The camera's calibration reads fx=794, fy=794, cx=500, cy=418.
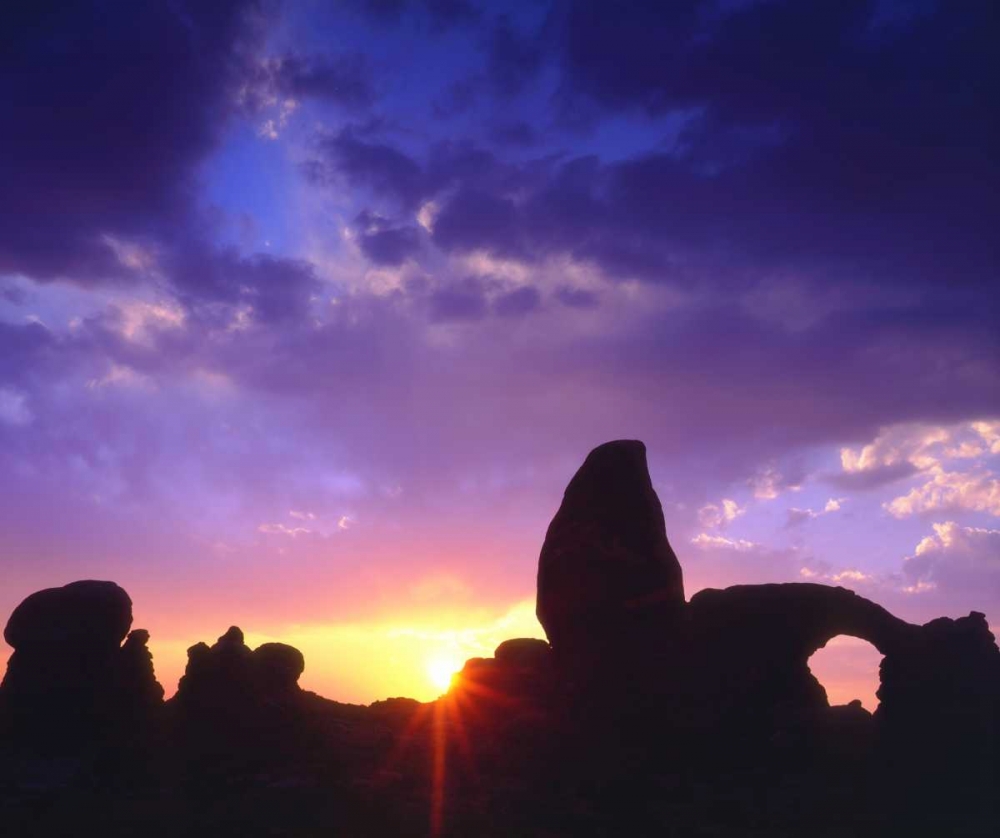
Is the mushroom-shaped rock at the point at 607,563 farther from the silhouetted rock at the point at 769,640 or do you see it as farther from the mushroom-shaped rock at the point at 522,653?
the mushroom-shaped rock at the point at 522,653

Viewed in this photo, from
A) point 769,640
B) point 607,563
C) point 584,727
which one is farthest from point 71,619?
point 769,640

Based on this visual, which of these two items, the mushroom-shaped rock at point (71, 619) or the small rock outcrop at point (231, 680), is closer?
the small rock outcrop at point (231, 680)

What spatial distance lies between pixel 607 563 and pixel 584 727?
836 centimetres

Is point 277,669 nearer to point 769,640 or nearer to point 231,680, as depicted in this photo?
point 231,680

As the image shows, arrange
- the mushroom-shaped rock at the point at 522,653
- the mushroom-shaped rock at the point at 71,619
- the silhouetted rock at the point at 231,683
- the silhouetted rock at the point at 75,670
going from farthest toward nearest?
1. the mushroom-shaped rock at the point at 522,653
2. the mushroom-shaped rock at the point at 71,619
3. the silhouetted rock at the point at 75,670
4. the silhouetted rock at the point at 231,683

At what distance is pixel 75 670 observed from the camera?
131 ft

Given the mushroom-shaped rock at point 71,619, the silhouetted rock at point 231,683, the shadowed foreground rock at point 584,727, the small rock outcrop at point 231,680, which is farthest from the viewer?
the mushroom-shaped rock at point 71,619

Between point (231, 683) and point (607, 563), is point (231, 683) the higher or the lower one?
the lower one

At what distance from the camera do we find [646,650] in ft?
136

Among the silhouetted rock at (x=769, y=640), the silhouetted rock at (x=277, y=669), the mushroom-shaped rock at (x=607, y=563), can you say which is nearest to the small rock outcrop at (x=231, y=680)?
the silhouetted rock at (x=277, y=669)

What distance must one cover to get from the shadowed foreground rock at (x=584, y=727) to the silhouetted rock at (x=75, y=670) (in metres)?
0.10

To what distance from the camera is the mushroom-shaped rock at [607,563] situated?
41844 mm

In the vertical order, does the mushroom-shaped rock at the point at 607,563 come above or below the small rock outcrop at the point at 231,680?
above

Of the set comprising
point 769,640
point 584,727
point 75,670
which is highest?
point 75,670
